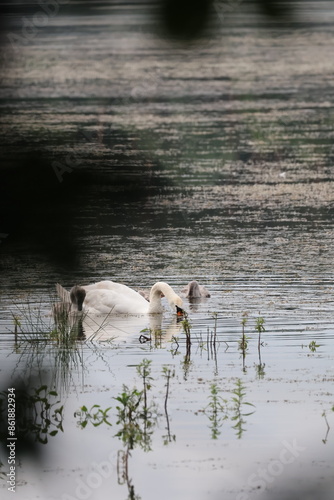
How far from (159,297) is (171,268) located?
1372mm

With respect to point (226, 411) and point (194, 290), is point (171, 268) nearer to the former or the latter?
point (194, 290)

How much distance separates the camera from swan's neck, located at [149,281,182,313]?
853cm

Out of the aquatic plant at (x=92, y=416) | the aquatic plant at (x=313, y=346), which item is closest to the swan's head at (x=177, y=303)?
the aquatic plant at (x=313, y=346)

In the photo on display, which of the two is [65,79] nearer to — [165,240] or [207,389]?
[165,240]

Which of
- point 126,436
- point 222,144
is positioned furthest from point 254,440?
point 222,144

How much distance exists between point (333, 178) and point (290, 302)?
638 centimetres

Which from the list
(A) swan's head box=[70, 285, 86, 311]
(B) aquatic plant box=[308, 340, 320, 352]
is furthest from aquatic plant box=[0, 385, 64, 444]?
(B) aquatic plant box=[308, 340, 320, 352]

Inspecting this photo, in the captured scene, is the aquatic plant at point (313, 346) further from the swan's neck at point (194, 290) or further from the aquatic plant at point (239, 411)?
the swan's neck at point (194, 290)

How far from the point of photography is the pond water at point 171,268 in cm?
145

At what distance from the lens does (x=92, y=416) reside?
5.66 meters

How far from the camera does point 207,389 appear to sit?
6.17 meters

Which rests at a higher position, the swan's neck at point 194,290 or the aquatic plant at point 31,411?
the swan's neck at point 194,290

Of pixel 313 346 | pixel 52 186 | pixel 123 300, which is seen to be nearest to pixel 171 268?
pixel 123 300

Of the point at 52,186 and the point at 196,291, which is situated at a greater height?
the point at 196,291
